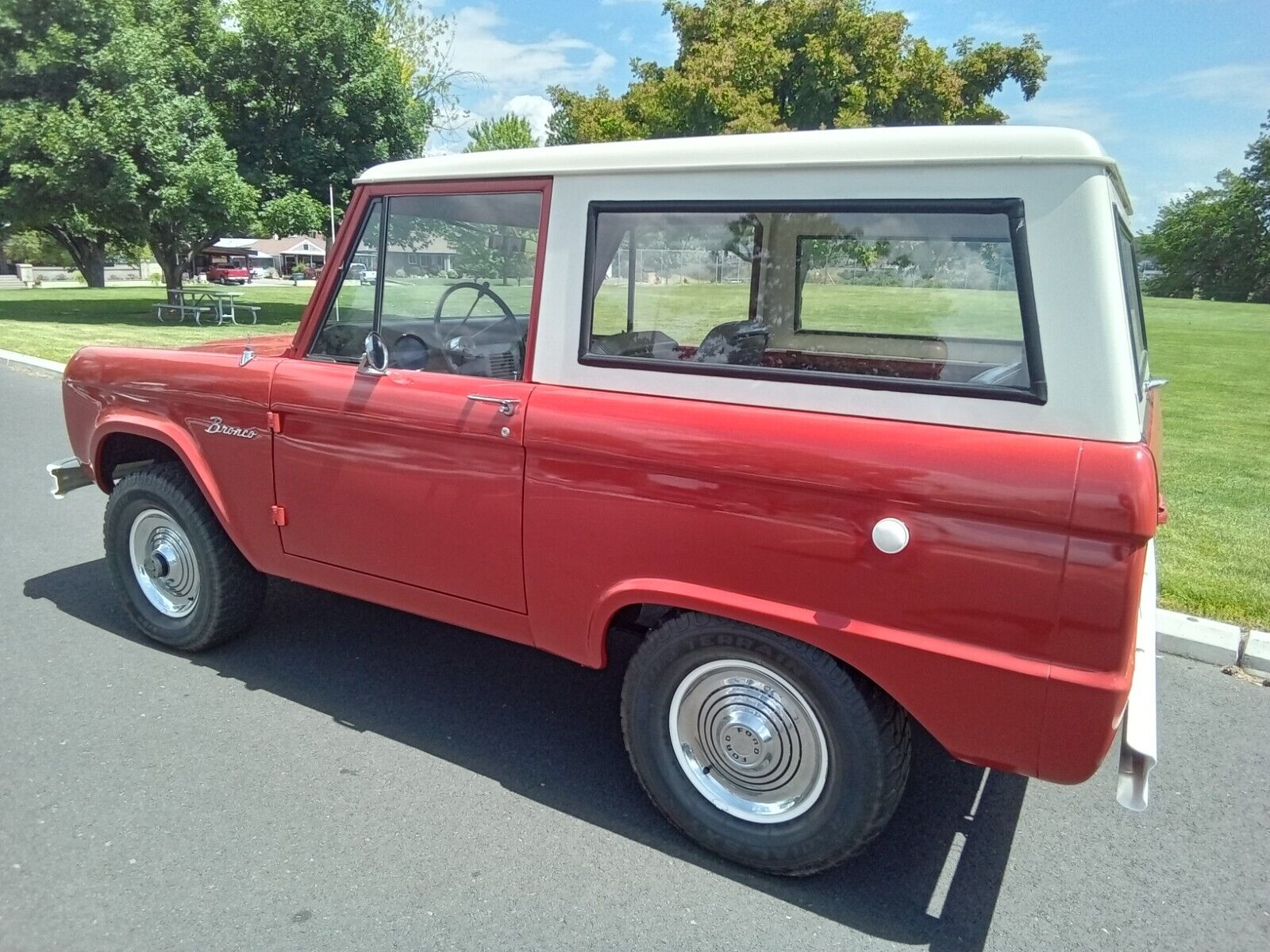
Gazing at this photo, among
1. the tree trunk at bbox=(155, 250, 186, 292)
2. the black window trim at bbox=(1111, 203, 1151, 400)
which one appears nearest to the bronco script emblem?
the black window trim at bbox=(1111, 203, 1151, 400)

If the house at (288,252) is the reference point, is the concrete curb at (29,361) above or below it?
below

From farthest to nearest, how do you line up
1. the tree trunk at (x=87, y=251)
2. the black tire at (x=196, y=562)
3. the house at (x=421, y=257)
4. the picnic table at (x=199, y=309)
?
the tree trunk at (x=87, y=251) < the picnic table at (x=199, y=309) < the black tire at (x=196, y=562) < the house at (x=421, y=257)

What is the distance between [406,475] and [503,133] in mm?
44034

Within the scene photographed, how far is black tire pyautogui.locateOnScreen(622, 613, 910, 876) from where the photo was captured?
7.97 ft

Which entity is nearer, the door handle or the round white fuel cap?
the round white fuel cap

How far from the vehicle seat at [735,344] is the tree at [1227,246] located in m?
62.0

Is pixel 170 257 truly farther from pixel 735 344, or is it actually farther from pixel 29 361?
pixel 735 344

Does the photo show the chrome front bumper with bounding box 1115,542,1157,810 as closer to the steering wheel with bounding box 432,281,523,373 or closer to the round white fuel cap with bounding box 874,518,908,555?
the round white fuel cap with bounding box 874,518,908,555

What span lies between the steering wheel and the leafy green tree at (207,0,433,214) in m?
16.2

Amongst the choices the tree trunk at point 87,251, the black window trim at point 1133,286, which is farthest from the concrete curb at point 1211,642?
the tree trunk at point 87,251

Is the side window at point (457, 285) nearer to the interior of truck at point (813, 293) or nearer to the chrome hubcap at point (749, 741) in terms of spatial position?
the interior of truck at point (813, 293)

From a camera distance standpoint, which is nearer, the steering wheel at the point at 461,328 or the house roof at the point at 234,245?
the steering wheel at the point at 461,328

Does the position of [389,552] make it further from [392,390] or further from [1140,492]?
[1140,492]

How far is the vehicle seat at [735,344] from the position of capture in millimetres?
2705
